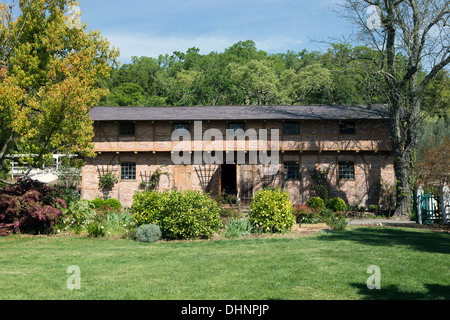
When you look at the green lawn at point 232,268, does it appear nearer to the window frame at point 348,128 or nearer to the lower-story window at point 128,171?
the lower-story window at point 128,171

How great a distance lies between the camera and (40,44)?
1521 centimetres

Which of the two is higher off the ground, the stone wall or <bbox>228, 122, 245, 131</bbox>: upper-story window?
<bbox>228, 122, 245, 131</bbox>: upper-story window

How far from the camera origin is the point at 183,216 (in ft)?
42.7

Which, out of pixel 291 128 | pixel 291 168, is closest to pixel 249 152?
pixel 291 168

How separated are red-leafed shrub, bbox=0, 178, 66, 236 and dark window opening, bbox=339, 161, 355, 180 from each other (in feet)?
58.9

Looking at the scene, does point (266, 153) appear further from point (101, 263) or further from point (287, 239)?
point (101, 263)

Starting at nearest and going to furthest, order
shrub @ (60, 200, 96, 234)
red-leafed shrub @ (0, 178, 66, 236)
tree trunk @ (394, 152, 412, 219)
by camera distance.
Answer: red-leafed shrub @ (0, 178, 66, 236) → shrub @ (60, 200, 96, 234) → tree trunk @ (394, 152, 412, 219)

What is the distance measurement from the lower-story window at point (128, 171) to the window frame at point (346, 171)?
13.7m

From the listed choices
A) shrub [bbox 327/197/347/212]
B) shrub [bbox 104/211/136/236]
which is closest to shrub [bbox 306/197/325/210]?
shrub [bbox 327/197/347/212]

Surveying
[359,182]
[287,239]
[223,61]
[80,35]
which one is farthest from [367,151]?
[223,61]

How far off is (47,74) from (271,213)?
973 cm

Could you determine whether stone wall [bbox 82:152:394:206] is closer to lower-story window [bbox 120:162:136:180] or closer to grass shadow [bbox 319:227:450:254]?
lower-story window [bbox 120:162:136:180]

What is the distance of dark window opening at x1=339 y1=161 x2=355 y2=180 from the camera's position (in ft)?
87.4
